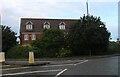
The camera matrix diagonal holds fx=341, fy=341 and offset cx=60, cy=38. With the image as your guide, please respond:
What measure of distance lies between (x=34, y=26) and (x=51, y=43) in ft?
118

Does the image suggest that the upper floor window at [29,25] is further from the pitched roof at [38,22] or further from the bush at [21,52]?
the bush at [21,52]

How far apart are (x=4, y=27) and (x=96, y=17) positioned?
1899cm

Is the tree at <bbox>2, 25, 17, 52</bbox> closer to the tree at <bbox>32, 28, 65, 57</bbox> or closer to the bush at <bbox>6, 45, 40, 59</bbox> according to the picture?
the bush at <bbox>6, 45, 40, 59</bbox>

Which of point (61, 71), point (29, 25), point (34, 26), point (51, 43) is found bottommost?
point (61, 71)

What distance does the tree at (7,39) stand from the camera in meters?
62.6

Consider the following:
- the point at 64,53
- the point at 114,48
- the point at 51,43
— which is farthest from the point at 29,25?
the point at 64,53

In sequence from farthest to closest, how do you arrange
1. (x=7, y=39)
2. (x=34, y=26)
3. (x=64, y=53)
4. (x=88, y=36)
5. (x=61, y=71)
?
(x=34, y=26), (x=7, y=39), (x=64, y=53), (x=88, y=36), (x=61, y=71)

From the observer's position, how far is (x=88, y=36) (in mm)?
55000

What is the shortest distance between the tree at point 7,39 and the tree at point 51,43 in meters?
7.97

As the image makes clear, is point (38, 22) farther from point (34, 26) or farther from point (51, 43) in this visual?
point (51, 43)

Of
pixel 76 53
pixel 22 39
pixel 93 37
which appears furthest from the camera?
pixel 22 39

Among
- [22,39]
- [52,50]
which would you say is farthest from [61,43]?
[22,39]

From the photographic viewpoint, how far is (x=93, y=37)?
54.5 meters

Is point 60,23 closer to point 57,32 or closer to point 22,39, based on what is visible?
point 22,39
